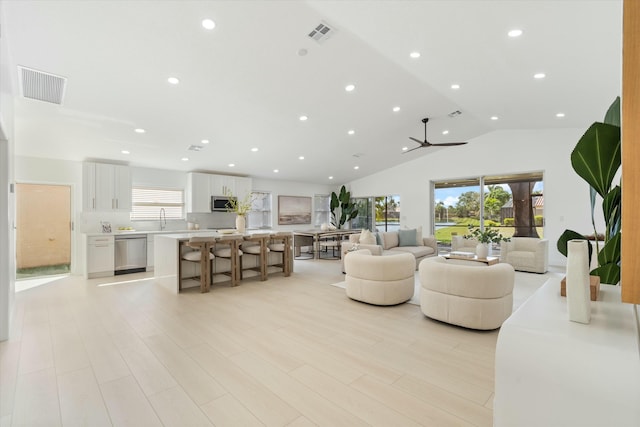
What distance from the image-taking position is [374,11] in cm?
296

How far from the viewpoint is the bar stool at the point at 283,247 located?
619 centimetres

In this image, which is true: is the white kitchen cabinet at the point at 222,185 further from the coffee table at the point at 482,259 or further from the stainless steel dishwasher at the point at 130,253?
the coffee table at the point at 482,259

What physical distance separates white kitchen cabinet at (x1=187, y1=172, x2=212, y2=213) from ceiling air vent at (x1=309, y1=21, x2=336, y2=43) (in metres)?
5.39

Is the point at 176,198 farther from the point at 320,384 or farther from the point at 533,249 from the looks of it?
the point at 533,249

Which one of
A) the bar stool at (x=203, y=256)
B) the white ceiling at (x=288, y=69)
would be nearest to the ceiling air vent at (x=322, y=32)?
the white ceiling at (x=288, y=69)

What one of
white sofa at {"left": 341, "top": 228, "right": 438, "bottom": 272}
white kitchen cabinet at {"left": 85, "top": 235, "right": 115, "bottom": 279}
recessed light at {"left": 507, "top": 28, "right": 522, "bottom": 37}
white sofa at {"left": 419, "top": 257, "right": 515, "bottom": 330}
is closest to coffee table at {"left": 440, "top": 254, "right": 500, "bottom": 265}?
white sofa at {"left": 341, "top": 228, "right": 438, "bottom": 272}

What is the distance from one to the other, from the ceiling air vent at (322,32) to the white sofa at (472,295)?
297cm

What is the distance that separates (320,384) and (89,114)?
5.07 m

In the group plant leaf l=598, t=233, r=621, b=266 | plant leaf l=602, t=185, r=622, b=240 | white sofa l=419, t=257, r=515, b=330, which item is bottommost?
white sofa l=419, t=257, r=515, b=330

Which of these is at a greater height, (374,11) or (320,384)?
(374,11)

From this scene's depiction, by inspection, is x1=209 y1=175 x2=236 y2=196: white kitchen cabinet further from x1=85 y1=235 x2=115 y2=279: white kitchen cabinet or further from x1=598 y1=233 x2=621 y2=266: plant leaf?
x1=598 y1=233 x2=621 y2=266: plant leaf

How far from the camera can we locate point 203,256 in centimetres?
503

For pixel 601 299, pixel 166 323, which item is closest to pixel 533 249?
pixel 601 299

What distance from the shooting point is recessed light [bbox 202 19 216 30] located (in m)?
2.99
